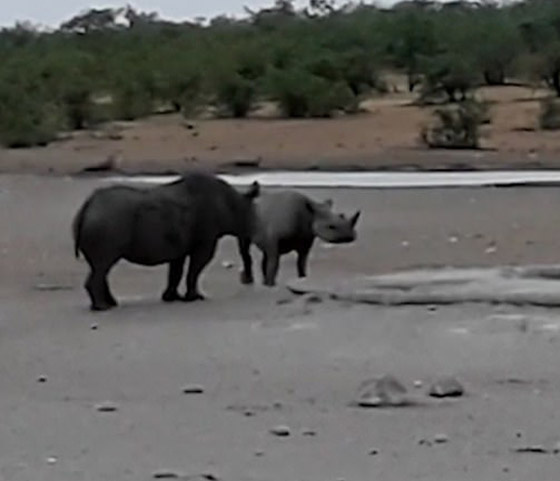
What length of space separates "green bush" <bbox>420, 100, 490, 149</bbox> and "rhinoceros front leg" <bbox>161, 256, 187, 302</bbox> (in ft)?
64.4

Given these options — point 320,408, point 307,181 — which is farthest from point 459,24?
point 320,408

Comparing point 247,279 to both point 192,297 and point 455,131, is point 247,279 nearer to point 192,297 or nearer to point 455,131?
point 192,297

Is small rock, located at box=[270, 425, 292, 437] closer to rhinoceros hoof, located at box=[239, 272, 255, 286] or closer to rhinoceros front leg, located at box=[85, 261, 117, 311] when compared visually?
rhinoceros front leg, located at box=[85, 261, 117, 311]

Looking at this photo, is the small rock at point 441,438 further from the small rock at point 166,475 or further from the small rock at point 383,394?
the small rock at point 166,475

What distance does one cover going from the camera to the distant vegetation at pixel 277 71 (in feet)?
145

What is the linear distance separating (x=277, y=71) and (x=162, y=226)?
32.2 m

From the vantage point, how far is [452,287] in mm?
14891

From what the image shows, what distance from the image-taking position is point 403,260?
64.6 feet

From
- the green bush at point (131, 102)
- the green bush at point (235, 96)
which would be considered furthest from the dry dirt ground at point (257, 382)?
the green bush at point (131, 102)

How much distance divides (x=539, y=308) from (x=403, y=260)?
5.78 meters

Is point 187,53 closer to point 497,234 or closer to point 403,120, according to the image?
point 403,120

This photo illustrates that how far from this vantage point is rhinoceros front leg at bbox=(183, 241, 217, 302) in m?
16.1

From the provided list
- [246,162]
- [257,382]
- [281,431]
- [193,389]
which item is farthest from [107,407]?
[246,162]

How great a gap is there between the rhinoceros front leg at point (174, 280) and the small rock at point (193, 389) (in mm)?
4759
